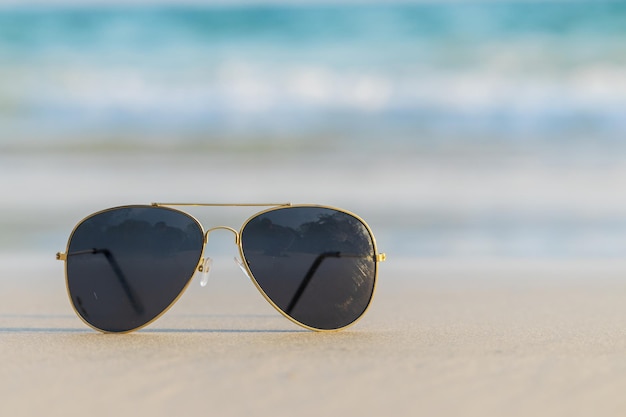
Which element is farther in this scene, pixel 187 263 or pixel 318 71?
pixel 318 71

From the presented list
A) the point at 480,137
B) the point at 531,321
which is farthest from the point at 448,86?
the point at 531,321

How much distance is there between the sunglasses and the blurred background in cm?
185

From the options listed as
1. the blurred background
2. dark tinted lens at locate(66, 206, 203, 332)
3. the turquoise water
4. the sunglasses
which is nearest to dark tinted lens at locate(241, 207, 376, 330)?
the sunglasses

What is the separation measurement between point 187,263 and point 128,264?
0.14m

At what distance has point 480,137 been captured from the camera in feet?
18.2

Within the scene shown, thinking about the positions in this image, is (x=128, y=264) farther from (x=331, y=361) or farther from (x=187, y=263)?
(x=331, y=361)

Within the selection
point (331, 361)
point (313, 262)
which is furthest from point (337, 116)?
point (331, 361)

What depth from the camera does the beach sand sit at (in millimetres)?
1507

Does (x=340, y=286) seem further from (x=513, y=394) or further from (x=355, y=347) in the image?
(x=513, y=394)

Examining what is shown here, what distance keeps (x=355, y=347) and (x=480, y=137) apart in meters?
3.80

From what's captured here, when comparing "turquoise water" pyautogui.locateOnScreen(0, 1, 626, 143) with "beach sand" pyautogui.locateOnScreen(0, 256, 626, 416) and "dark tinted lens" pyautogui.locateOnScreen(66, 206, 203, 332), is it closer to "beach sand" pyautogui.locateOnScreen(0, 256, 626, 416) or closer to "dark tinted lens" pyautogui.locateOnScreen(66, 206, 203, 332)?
"beach sand" pyautogui.locateOnScreen(0, 256, 626, 416)

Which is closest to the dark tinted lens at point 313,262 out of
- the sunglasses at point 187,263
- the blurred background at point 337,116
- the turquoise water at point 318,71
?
the sunglasses at point 187,263

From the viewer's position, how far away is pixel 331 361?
1.80m

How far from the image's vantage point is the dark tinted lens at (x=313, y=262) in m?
2.08
